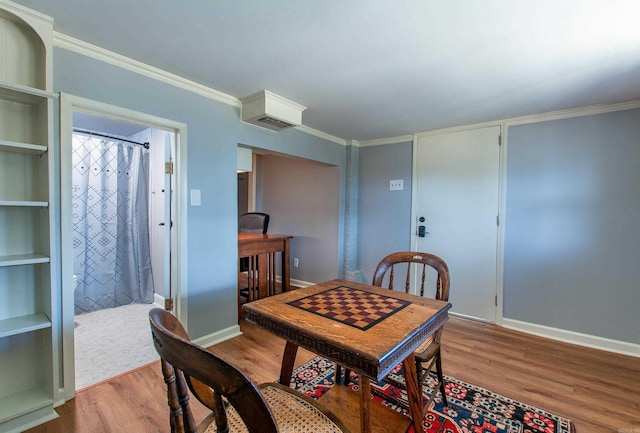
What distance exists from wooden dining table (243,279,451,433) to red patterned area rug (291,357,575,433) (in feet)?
1.19

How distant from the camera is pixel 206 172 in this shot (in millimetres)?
2354

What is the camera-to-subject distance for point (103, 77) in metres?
1.80

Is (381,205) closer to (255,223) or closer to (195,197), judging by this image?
(255,223)

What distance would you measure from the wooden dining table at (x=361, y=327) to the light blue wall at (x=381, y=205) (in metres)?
2.08

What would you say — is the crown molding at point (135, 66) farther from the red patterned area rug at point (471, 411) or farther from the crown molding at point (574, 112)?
the crown molding at point (574, 112)

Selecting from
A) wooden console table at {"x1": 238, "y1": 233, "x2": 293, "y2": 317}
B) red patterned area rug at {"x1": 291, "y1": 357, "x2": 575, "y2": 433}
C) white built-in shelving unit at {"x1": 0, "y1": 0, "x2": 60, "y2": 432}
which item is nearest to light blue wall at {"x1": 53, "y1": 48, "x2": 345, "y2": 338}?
white built-in shelving unit at {"x1": 0, "y1": 0, "x2": 60, "y2": 432}

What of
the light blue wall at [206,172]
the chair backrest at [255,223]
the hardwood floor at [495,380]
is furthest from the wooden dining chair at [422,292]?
the chair backrest at [255,223]

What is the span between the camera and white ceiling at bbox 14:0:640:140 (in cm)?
138

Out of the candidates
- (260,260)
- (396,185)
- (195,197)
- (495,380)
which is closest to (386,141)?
(396,185)

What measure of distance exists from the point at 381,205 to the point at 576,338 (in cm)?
230

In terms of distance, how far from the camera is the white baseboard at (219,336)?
2377 millimetres

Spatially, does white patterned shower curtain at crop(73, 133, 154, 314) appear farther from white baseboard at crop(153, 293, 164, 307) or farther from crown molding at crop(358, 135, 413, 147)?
crown molding at crop(358, 135, 413, 147)

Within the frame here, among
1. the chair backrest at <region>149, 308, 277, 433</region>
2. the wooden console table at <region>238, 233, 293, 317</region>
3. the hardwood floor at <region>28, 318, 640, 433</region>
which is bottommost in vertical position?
the hardwood floor at <region>28, 318, 640, 433</region>

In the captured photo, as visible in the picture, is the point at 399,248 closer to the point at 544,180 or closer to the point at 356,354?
the point at 544,180
